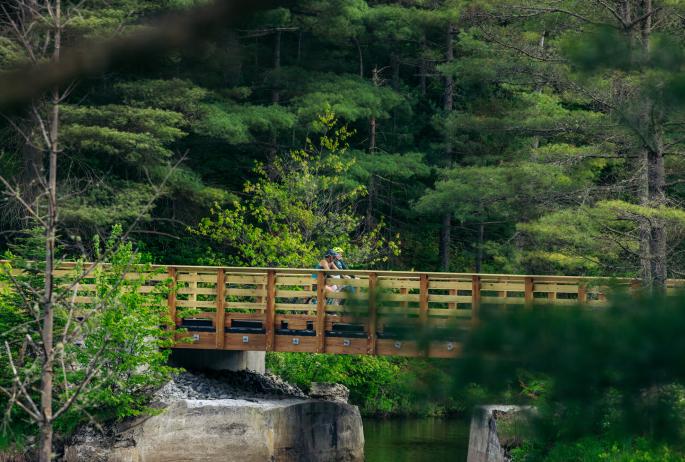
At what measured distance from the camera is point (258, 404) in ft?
56.0

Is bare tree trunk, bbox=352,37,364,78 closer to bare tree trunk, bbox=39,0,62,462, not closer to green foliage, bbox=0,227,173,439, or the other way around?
green foliage, bbox=0,227,173,439

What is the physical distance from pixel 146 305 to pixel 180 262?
12.0m

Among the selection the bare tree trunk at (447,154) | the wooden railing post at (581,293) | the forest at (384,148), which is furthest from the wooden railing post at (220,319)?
the bare tree trunk at (447,154)

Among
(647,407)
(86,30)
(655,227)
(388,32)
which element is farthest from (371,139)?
(647,407)

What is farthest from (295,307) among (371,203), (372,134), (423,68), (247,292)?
(423,68)

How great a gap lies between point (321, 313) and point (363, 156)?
1307 cm

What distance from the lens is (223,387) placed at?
18.6m

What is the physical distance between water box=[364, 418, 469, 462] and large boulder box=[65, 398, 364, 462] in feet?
8.09

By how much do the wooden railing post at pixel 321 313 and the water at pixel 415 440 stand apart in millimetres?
2410

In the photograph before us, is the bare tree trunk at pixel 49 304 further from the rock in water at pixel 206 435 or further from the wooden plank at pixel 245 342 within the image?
the wooden plank at pixel 245 342

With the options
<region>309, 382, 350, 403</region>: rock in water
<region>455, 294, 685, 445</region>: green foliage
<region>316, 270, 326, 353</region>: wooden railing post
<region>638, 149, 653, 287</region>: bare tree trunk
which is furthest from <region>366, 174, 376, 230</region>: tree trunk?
<region>455, 294, 685, 445</region>: green foliage

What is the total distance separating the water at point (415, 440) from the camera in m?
19.5

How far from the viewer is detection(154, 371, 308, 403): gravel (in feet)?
57.0

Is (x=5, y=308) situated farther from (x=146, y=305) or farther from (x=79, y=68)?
(x=79, y=68)
